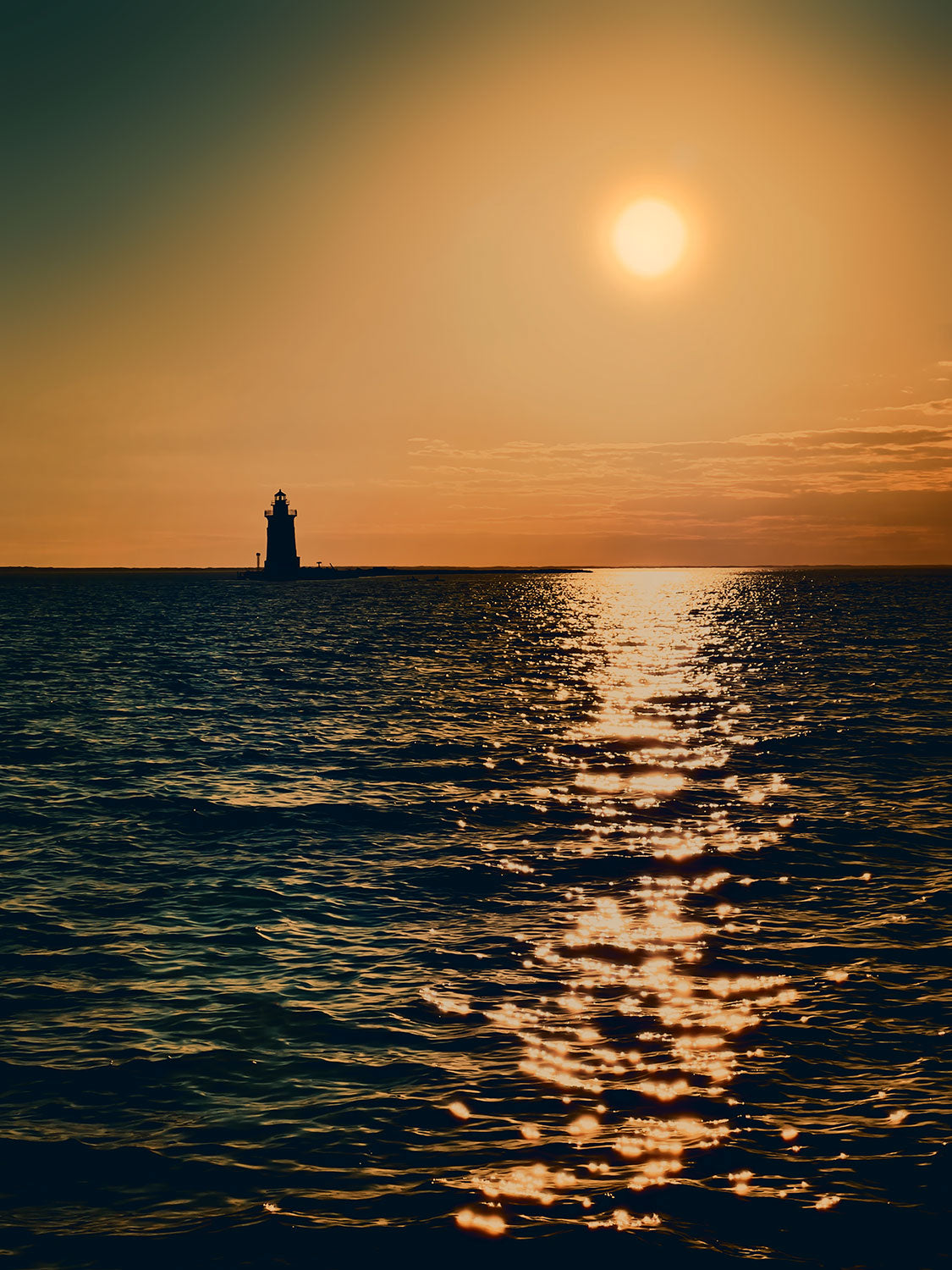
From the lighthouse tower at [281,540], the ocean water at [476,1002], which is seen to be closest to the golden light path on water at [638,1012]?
the ocean water at [476,1002]

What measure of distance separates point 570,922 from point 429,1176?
19.7ft

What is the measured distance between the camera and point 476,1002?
35.8ft

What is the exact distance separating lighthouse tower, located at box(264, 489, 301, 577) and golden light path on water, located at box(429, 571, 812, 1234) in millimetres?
147810

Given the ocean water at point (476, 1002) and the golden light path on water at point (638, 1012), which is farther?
the golden light path on water at point (638, 1012)

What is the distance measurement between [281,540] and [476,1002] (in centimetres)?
16546

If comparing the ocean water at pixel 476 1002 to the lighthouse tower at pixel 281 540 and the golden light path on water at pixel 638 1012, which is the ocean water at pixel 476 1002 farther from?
the lighthouse tower at pixel 281 540

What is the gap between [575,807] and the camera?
67.8ft

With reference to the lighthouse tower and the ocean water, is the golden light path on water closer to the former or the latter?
the ocean water

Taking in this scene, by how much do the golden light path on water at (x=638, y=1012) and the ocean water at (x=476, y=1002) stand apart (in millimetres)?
41

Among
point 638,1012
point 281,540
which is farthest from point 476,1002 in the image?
point 281,540

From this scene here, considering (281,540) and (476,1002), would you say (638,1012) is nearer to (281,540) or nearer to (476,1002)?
(476,1002)

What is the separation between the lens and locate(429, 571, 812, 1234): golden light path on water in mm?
7738

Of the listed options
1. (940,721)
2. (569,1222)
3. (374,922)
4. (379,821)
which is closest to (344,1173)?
(569,1222)

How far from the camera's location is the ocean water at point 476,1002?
7.39 m
